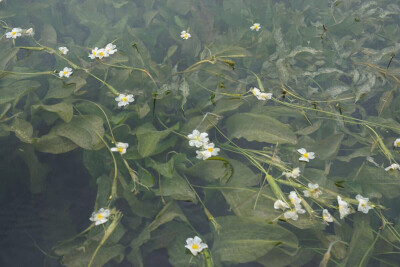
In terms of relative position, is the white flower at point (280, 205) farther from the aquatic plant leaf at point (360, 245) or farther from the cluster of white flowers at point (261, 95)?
the cluster of white flowers at point (261, 95)

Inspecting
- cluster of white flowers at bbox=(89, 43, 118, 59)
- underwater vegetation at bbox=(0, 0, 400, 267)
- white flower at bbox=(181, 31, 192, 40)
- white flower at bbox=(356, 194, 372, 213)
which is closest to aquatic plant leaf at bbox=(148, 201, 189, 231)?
underwater vegetation at bbox=(0, 0, 400, 267)

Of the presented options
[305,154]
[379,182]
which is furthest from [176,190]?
[379,182]

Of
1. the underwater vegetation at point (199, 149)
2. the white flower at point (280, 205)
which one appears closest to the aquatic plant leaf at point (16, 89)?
the underwater vegetation at point (199, 149)

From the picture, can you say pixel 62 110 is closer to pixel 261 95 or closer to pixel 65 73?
pixel 65 73

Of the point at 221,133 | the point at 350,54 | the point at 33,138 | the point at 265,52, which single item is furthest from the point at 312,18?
the point at 33,138

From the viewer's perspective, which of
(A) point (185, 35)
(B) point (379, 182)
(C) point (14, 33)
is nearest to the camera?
(B) point (379, 182)

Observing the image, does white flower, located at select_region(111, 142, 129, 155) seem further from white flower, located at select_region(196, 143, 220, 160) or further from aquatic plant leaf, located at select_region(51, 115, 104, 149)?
white flower, located at select_region(196, 143, 220, 160)
